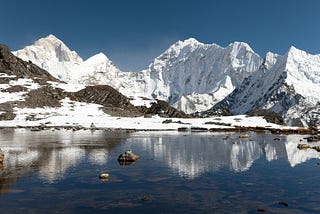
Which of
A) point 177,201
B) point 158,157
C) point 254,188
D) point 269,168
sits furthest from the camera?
point 158,157

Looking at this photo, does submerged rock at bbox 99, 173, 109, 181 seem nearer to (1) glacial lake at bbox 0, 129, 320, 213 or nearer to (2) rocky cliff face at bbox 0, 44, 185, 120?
(1) glacial lake at bbox 0, 129, 320, 213

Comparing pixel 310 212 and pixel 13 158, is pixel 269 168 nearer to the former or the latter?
pixel 310 212

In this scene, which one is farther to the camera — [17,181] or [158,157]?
[158,157]

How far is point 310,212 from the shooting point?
18359mm

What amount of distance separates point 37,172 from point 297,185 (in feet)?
64.3

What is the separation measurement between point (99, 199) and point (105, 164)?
1261 centimetres

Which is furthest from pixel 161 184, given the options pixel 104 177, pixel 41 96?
pixel 41 96

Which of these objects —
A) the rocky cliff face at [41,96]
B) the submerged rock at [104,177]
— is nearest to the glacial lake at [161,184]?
the submerged rock at [104,177]

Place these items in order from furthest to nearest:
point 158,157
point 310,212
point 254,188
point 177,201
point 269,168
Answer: point 158,157 → point 269,168 → point 254,188 → point 177,201 → point 310,212

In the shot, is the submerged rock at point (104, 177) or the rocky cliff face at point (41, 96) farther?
the rocky cliff face at point (41, 96)

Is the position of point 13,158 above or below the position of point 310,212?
above

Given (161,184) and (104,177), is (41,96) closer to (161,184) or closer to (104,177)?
(104,177)

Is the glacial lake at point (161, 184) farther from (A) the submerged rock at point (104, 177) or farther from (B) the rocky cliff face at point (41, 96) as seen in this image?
(B) the rocky cliff face at point (41, 96)

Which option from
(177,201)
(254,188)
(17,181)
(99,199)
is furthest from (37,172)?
(254,188)
